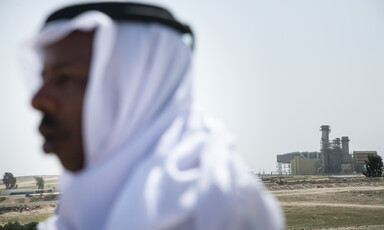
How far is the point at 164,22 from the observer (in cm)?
123

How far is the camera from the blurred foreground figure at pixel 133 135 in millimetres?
965

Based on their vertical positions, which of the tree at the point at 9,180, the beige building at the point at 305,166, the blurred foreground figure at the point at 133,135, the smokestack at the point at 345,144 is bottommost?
the tree at the point at 9,180

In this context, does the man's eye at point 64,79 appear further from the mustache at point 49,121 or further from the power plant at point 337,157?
the power plant at point 337,157

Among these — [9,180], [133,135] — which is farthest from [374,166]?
[9,180]

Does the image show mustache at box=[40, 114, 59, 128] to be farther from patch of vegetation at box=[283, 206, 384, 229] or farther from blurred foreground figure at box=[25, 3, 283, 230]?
patch of vegetation at box=[283, 206, 384, 229]

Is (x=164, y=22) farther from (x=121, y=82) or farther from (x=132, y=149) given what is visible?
(x=132, y=149)

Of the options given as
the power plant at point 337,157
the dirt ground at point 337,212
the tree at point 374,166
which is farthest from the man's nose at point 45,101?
the power plant at point 337,157

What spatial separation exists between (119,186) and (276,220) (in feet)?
1.35

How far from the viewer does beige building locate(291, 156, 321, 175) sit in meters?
86.3

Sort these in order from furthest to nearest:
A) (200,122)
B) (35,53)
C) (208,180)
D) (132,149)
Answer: (35,53) < (200,122) < (132,149) < (208,180)

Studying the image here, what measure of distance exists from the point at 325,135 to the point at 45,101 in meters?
79.2

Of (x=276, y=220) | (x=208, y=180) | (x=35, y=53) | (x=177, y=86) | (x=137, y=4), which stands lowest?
(x=276, y=220)

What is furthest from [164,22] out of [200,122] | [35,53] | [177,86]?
[35,53]

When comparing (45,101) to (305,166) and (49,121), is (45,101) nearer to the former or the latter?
(49,121)
